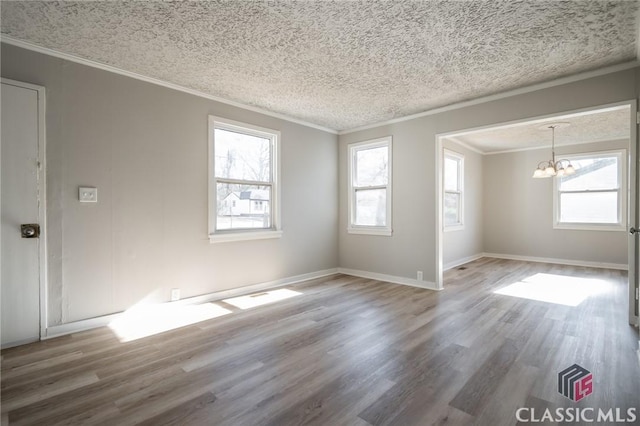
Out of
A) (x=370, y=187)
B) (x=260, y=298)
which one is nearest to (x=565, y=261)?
(x=370, y=187)

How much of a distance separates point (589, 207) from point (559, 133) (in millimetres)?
1889

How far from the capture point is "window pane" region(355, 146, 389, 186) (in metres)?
5.30

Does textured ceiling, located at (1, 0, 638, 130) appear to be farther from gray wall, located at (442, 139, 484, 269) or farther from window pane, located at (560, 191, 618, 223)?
window pane, located at (560, 191, 618, 223)

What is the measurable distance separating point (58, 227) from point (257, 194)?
2284 millimetres

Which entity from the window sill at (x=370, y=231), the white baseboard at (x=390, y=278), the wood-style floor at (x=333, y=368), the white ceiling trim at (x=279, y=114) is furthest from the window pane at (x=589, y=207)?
the window sill at (x=370, y=231)

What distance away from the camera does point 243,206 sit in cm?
442

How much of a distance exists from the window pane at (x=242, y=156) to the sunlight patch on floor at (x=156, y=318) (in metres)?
1.69

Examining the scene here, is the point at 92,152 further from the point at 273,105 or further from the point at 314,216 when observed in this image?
the point at 314,216

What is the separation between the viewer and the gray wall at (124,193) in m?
2.90

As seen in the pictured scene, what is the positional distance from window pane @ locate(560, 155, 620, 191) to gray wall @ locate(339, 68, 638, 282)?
4.07 m

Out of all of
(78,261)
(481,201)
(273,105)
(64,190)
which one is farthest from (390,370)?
(481,201)

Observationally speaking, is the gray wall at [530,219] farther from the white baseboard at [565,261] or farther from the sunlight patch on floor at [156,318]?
the sunlight patch on floor at [156,318]

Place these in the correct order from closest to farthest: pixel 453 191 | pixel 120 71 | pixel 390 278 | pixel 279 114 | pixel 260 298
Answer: pixel 120 71
pixel 260 298
pixel 279 114
pixel 390 278
pixel 453 191

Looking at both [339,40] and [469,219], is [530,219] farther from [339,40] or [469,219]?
[339,40]
